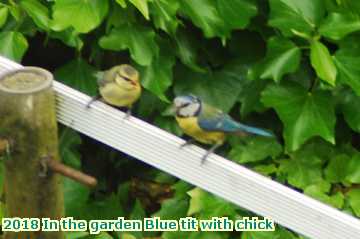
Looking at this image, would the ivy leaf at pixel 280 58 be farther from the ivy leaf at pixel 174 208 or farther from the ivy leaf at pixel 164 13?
the ivy leaf at pixel 174 208

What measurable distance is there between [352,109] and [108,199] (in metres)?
0.75

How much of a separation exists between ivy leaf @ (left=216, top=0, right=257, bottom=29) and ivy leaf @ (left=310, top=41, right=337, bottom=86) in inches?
8.5

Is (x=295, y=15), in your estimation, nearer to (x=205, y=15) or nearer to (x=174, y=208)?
(x=205, y=15)

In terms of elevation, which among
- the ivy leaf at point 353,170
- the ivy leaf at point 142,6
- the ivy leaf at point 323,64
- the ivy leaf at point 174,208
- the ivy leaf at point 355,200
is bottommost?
the ivy leaf at point 174,208

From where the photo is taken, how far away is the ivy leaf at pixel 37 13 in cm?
203

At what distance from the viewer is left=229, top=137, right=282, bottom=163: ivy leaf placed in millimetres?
2244

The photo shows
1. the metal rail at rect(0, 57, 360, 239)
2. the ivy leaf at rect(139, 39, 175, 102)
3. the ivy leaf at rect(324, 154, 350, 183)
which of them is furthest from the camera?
the ivy leaf at rect(324, 154, 350, 183)

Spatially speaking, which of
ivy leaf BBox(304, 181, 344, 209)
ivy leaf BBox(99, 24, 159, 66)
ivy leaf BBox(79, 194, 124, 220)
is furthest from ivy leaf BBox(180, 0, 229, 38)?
ivy leaf BBox(79, 194, 124, 220)

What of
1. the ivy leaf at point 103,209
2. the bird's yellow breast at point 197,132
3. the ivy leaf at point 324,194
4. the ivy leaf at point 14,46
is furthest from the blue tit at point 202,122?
the ivy leaf at point 103,209

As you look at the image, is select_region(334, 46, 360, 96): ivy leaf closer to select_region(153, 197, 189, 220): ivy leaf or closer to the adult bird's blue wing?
the adult bird's blue wing

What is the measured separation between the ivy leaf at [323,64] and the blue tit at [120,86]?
421mm

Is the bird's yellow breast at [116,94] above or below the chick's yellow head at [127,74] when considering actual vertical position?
below

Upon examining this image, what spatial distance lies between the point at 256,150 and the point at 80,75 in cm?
52

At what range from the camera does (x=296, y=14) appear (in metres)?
1.98
